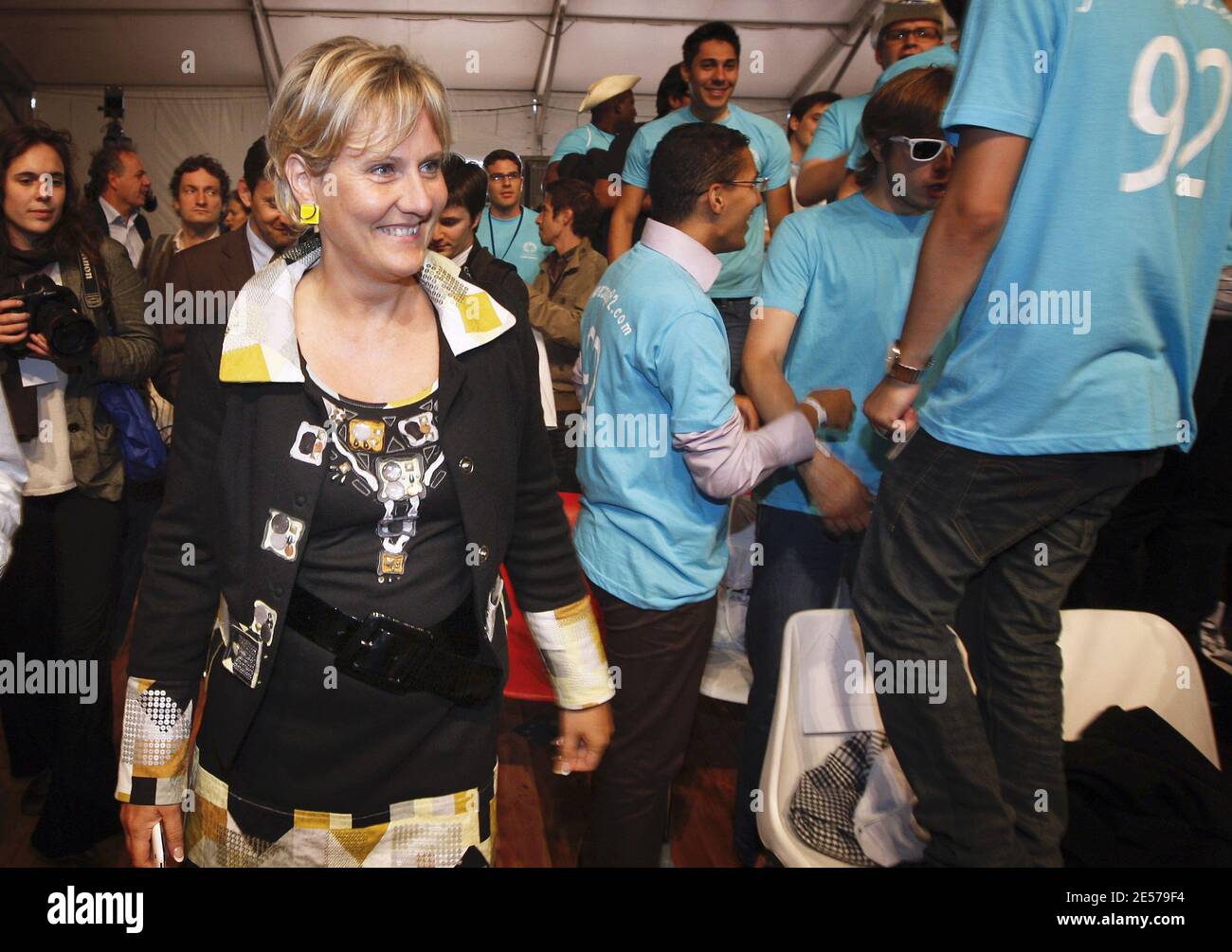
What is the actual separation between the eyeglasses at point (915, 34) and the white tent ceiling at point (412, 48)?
6481 mm

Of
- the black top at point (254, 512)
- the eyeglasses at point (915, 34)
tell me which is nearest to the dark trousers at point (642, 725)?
the black top at point (254, 512)

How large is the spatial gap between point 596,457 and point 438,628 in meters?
0.83

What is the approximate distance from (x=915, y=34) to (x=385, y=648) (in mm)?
3118

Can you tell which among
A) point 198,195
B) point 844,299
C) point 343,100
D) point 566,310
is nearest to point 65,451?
point 343,100

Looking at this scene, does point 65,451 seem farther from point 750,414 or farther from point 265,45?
point 265,45

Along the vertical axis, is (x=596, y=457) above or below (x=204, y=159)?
below

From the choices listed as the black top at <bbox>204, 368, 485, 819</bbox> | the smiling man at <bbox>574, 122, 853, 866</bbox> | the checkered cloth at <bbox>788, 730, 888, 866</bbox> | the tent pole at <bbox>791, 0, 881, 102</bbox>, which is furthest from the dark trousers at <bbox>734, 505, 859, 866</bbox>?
the tent pole at <bbox>791, 0, 881, 102</bbox>

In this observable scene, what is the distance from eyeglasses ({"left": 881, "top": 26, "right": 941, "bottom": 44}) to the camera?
138 inches

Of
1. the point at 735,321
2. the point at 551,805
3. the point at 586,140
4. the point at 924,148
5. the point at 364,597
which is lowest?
the point at 551,805

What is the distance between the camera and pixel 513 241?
5.24m

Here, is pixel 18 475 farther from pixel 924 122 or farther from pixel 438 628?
pixel 924 122

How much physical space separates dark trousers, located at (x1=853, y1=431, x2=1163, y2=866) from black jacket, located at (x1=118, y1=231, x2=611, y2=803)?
0.69 m

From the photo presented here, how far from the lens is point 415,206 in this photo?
1.44m
